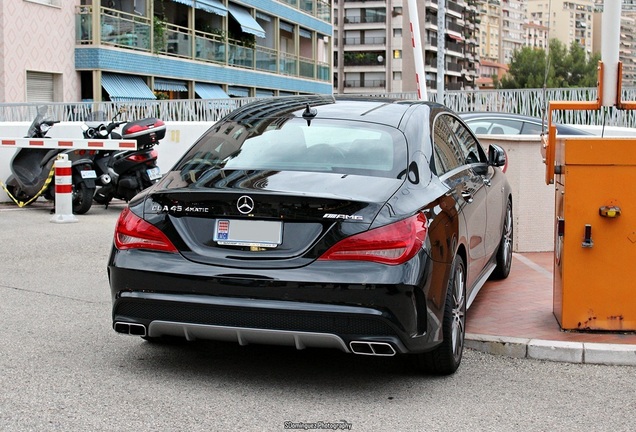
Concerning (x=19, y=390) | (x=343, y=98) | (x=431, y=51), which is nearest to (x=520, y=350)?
(x=343, y=98)

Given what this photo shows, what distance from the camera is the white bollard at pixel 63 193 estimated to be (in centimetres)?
1321

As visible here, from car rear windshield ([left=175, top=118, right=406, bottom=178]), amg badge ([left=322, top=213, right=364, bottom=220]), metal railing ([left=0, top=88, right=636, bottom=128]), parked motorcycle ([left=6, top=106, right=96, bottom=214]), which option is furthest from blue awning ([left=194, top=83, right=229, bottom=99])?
amg badge ([left=322, top=213, right=364, bottom=220])

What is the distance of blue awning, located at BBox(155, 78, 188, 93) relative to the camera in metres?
40.1

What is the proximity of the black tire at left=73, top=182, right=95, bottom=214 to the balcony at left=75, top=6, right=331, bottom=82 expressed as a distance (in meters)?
21.3

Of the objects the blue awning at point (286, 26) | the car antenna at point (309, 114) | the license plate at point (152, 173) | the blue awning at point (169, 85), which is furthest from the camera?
the blue awning at point (286, 26)

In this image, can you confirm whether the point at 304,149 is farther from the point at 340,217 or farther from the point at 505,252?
the point at 505,252

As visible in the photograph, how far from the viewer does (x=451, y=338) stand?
5.24 metres

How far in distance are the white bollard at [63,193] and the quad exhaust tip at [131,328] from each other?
328 inches

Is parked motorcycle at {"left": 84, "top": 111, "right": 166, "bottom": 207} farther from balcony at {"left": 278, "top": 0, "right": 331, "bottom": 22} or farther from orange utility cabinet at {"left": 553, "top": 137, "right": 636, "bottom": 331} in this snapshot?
balcony at {"left": 278, "top": 0, "right": 331, "bottom": 22}

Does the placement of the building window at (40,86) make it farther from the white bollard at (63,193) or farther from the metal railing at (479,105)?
the white bollard at (63,193)

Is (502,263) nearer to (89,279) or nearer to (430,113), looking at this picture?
(430,113)

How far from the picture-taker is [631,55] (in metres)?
7.76

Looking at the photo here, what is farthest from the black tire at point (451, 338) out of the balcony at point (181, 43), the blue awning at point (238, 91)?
the blue awning at point (238, 91)

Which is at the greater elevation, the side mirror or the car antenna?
the car antenna
